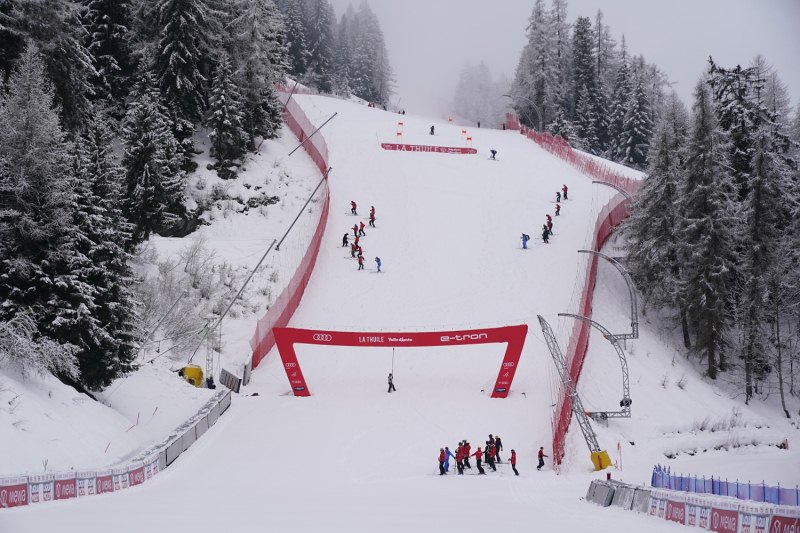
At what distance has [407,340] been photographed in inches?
1053

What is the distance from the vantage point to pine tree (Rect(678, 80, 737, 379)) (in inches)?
1255

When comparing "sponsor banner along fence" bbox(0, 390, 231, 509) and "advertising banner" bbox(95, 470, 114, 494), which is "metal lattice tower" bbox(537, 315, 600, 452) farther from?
"advertising banner" bbox(95, 470, 114, 494)

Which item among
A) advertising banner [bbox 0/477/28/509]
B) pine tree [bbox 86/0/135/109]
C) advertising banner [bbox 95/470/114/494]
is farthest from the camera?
pine tree [bbox 86/0/135/109]

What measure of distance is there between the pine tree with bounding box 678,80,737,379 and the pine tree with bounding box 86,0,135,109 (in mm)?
34962

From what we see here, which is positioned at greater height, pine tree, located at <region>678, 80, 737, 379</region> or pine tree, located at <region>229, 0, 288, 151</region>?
pine tree, located at <region>229, 0, 288, 151</region>

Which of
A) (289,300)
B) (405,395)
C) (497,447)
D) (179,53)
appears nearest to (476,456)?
(497,447)

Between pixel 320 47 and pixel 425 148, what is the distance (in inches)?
2009

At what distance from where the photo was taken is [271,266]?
35906mm

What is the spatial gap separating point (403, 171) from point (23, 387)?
35462 millimetres

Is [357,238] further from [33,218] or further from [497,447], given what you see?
[33,218]

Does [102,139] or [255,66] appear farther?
[255,66]

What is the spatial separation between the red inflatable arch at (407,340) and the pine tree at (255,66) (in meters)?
22.4

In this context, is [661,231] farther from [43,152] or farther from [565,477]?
[43,152]

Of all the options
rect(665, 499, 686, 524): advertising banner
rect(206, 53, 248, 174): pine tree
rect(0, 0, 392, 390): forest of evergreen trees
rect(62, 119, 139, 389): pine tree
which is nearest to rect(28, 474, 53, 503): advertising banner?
rect(0, 0, 392, 390): forest of evergreen trees
